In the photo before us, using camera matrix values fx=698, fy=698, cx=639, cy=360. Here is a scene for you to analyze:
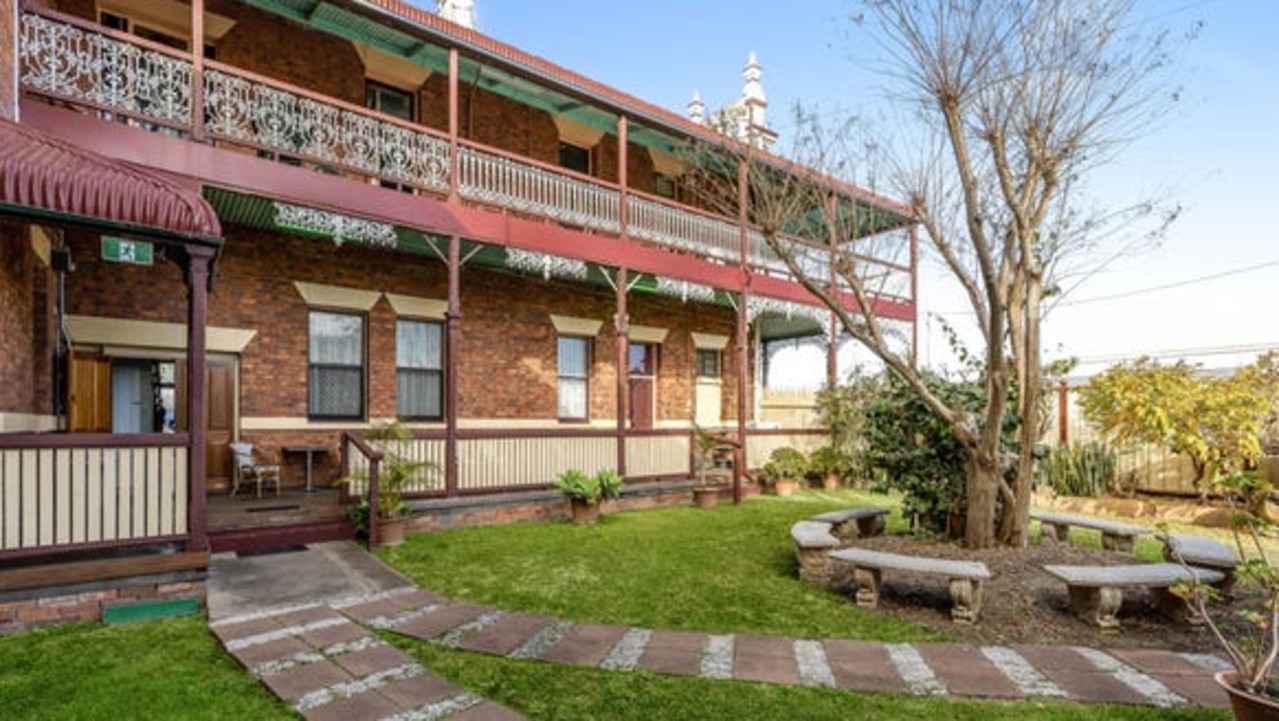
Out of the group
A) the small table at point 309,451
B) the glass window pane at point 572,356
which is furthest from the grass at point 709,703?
the glass window pane at point 572,356

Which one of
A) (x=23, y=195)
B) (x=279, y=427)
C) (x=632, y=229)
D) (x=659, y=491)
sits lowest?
(x=659, y=491)

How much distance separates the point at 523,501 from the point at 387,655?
5094mm

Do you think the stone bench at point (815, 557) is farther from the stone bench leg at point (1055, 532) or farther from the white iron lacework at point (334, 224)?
the white iron lacework at point (334, 224)

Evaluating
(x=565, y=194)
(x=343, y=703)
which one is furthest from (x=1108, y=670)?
(x=565, y=194)

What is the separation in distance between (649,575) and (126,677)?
162 inches

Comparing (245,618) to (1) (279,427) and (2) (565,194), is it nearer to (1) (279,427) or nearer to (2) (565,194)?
(1) (279,427)

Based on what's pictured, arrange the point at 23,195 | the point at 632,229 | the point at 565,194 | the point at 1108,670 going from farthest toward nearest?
the point at 632,229 → the point at 565,194 → the point at 23,195 → the point at 1108,670

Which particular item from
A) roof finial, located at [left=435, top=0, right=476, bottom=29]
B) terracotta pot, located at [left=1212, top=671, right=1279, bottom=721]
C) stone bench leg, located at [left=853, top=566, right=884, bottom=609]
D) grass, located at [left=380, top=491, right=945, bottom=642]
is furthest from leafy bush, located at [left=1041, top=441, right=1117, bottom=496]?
roof finial, located at [left=435, top=0, right=476, bottom=29]

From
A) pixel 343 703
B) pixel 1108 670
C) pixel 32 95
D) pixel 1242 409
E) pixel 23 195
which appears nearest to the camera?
pixel 343 703

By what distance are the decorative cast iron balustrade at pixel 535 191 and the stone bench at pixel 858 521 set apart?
5959 millimetres

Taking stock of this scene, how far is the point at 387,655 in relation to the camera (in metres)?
4.68

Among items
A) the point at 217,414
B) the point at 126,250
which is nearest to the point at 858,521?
the point at 126,250

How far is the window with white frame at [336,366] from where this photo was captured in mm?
10570

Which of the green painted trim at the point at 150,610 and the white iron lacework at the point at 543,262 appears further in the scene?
the white iron lacework at the point at 543,262
